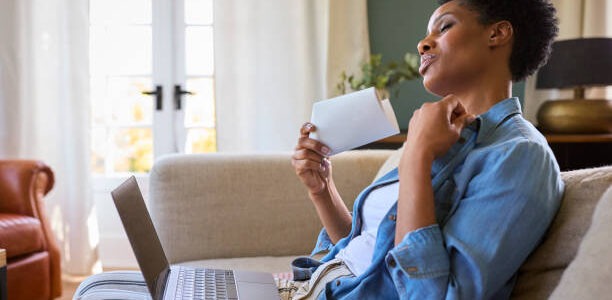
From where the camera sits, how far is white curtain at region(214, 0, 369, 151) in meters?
3.10

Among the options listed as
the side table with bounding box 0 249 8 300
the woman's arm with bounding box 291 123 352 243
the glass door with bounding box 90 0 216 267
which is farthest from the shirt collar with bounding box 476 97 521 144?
the glass door with bounding box 90 0 216 267

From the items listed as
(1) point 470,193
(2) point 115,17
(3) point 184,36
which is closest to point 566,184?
(1) point 470,193

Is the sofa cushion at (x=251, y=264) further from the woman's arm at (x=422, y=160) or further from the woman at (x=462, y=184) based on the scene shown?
the woman's arm at (x=422, y=160)

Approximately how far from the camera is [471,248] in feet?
2.68

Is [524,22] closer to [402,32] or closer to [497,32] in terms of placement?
[497,32]

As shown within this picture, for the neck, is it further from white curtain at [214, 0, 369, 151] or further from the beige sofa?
white curtain at [214, 0, 369, 151]

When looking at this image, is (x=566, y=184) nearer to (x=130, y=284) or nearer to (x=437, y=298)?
(x=437, y=298)

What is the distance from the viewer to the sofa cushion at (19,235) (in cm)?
230

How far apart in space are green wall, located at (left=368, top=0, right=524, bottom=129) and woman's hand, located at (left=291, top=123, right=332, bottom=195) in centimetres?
189

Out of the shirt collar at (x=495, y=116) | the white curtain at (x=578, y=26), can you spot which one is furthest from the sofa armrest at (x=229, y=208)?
the white curtain at (x=578, y=26)

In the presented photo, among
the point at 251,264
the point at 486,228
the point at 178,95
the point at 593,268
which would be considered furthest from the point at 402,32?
the point at 593,268

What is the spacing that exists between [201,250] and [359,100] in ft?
2.82

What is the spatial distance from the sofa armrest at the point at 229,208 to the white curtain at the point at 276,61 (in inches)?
50.6

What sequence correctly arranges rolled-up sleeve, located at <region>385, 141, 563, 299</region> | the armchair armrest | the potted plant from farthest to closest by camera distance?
the potted plant
the armchair armrest
rolled-up sleeve, located at <region>385, 141, 563, 299</region>
